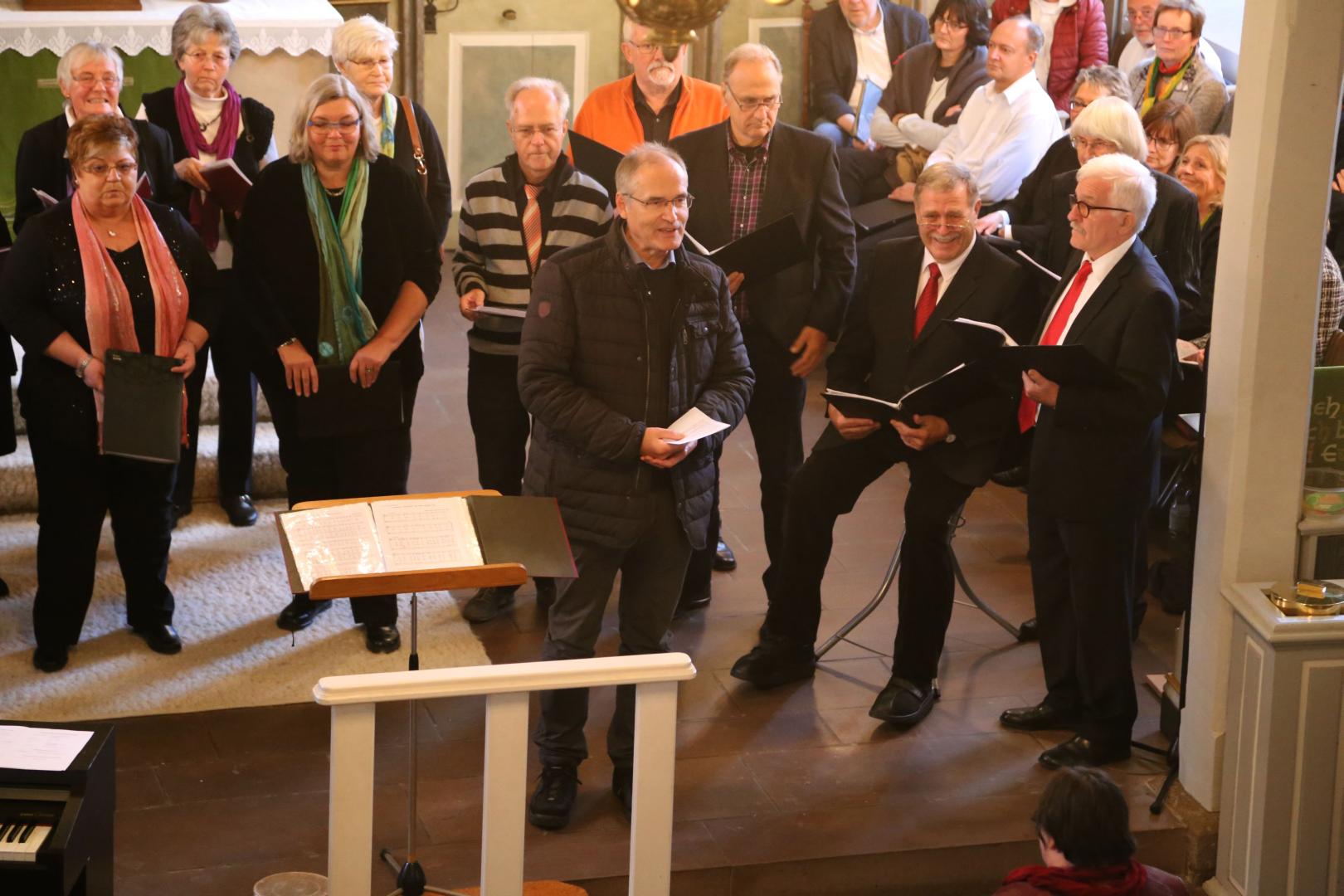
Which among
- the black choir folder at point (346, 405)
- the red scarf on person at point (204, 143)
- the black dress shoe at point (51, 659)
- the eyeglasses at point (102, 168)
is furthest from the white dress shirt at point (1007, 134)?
the black dress shoe at point (51, 659)

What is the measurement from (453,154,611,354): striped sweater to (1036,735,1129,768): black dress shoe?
1907 millimetres

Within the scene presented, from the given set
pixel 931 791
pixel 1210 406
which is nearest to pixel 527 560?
pixel 931 791

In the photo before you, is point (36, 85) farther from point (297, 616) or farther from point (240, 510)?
point (297, 616)

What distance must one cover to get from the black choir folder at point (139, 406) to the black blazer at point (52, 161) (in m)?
0.86

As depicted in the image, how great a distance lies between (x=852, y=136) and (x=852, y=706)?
4507 millimetres

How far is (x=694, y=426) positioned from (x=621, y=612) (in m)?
0.52

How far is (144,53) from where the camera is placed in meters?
7.38

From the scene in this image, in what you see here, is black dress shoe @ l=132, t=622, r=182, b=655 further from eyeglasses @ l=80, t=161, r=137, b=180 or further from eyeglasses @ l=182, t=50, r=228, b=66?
eyeglasses @ l=182, t=50, r=228, b=66

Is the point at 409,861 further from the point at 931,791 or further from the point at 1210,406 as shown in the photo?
the point at 1210,406

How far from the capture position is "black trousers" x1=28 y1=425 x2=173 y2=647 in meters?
4.71

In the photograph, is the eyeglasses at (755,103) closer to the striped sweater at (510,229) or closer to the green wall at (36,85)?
the striped sweater at (510,229)

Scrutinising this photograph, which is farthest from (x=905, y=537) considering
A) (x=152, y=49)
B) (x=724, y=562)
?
(x=152, y=49)

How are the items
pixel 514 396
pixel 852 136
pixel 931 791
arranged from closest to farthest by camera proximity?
pixel 931 791
pixel 514 396
pixel 852 136

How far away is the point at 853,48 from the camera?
8852mm
